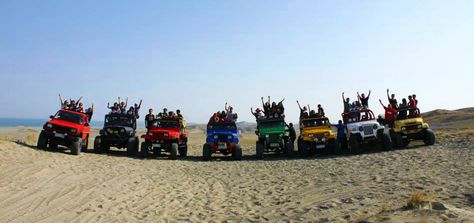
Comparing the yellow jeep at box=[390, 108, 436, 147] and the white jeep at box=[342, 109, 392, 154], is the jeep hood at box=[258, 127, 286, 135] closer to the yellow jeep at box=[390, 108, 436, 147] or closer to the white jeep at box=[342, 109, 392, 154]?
the white jeep at box=[342, 109, 392, 154]

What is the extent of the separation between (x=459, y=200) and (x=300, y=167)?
23.5ft

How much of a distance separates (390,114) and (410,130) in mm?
1208

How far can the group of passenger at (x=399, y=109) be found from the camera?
693 inches

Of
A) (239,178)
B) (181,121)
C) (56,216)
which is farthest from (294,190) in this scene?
(181,121)

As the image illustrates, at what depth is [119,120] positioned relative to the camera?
19125mm

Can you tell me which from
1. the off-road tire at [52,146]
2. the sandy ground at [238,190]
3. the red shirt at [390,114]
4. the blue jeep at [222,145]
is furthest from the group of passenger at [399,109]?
the off-road tire at [52,146]

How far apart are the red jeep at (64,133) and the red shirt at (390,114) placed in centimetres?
1325

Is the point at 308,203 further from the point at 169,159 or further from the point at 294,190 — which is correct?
the point at 169,159

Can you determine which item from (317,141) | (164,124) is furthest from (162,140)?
(317,141)

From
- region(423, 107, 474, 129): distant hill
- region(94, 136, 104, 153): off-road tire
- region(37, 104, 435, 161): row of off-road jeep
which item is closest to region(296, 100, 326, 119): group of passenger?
region(37, 104, 435, 161): row of off-road jeep

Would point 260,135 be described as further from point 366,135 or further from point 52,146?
point 52,146

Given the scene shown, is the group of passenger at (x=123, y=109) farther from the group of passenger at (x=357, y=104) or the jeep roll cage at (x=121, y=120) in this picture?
the group of passenger at (x=357, y=104)

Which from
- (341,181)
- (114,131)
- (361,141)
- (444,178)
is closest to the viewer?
(444,178)

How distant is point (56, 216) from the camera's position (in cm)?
714
